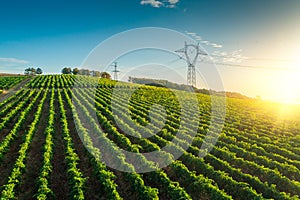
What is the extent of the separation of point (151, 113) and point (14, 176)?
15433 millimetres

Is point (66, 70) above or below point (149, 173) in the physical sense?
above

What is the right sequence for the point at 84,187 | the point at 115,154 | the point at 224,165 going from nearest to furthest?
the point at 84,187 < the point at 224,165 < the point at 115,154

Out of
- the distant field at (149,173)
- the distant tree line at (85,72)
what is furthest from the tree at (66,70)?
the distant field at (149,173)

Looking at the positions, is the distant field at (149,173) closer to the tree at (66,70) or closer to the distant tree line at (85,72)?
the distant tree line at (85,72)

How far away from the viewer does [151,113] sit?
24.2 meters

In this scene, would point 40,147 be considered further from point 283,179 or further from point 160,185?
point 283,179

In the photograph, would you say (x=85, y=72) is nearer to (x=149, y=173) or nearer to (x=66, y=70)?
(x=66, y=70)

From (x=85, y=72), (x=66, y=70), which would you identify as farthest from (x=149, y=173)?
(x=66, y=70)

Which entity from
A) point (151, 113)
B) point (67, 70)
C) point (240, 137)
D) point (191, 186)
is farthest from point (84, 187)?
point (67, 70)

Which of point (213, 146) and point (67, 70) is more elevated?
point (67, 70)

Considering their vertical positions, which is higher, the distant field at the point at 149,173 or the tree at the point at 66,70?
the tree at the point at 66,70

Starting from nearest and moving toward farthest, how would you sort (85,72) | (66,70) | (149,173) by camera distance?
(149,173) < (85,72) < (66,70)

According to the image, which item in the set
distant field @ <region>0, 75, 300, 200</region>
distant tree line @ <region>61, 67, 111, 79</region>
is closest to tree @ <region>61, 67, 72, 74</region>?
distant tree line @ <region>61, 67, 111, 79</region>

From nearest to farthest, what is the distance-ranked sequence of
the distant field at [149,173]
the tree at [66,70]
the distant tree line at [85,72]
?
1. the distant field at [149,173]
2. the distant tree line at [85,72]
3. the tree at [66,70]
